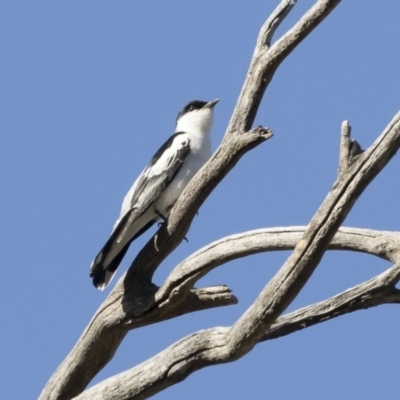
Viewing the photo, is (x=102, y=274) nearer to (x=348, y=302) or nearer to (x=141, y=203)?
(x=141, y=203)

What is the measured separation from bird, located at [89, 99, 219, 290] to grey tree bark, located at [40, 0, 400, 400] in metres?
0.54

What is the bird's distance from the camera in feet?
30.4

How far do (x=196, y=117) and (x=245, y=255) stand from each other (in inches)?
116

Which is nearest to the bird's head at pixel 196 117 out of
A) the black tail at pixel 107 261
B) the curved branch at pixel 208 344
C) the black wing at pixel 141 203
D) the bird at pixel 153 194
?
the bird at pixel 153 194

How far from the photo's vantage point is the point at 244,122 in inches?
307

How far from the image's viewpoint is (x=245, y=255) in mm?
8195

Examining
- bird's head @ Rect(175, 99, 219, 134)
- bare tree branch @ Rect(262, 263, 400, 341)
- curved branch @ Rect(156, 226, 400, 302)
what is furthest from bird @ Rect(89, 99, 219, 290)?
bare tree branch @ Rect(262, 263, 400, 341)

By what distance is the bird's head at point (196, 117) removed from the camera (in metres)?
10.5

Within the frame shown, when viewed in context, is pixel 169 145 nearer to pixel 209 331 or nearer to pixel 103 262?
pixel 103 262

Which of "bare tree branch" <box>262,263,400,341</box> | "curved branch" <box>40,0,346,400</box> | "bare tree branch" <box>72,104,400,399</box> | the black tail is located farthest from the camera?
the black tail

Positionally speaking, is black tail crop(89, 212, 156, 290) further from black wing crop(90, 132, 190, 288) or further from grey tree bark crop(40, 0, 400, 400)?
grey tree bark crop(40, 0, 400, 400)

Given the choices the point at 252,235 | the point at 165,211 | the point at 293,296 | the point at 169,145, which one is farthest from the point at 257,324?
the point at 169,145

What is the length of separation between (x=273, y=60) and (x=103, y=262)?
249cm

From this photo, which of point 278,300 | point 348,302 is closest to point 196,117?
point 348,302
